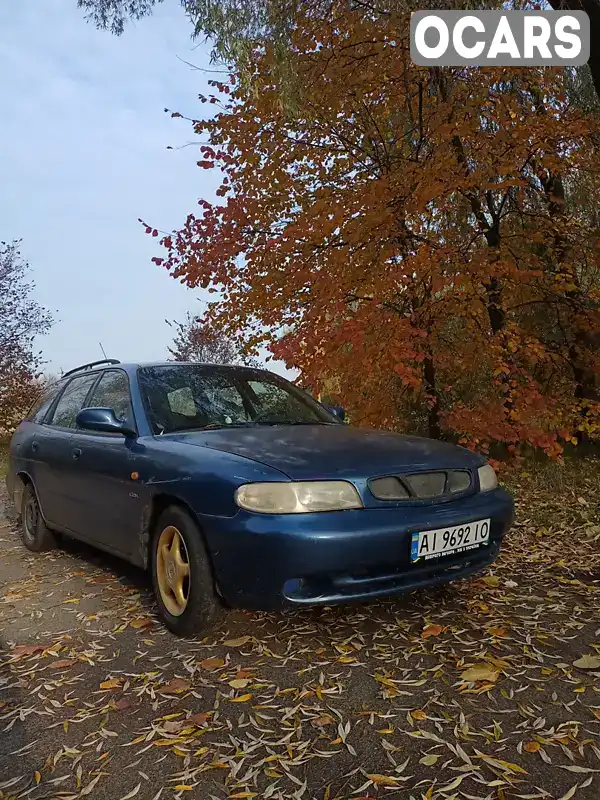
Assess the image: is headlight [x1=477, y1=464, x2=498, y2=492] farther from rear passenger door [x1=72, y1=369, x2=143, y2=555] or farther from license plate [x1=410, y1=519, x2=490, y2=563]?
rear passenger door [x1=72, y1=369, x2=143, y2=555]

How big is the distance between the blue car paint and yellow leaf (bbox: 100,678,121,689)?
0.59 metres

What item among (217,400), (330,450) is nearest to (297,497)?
(330,450)

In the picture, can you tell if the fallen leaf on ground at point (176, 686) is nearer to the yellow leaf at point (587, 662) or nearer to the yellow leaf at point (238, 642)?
the yellow leaf at point (238, 642)

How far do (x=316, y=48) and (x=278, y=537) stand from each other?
20.0ft

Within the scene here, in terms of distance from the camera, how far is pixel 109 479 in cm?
370

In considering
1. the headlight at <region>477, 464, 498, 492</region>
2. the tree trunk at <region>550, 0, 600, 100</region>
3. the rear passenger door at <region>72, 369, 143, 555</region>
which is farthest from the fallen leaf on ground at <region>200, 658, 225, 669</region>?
the tree trunk at <region>550, 0, 600, 100</region>

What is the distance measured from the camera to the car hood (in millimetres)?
2836

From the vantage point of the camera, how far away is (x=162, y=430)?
3539 millimetres

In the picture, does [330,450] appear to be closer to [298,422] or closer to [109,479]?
[298,422]

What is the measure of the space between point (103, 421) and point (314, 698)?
77.9 inches

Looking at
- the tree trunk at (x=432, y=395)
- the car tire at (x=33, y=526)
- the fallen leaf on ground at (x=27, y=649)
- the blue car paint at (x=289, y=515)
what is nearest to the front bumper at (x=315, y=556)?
the blue car paint at (x=289, y=515)

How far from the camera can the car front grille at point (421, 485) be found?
2.85m

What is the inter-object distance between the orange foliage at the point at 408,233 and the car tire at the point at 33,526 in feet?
11.2

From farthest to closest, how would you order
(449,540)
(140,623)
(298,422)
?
(298,422) → (140,623) → (449,540)
